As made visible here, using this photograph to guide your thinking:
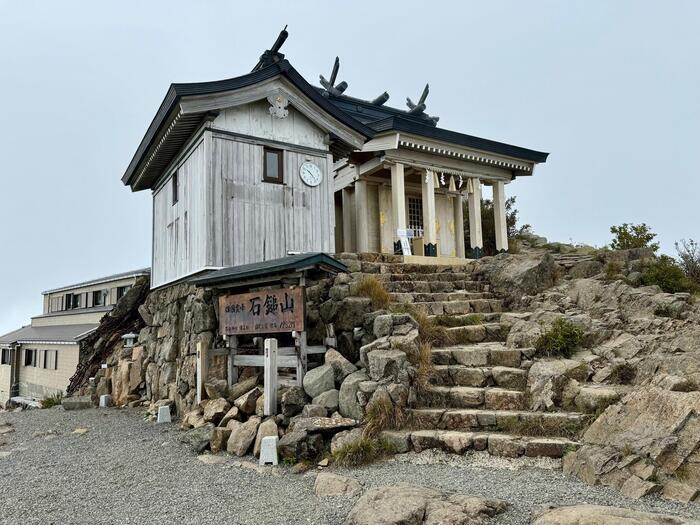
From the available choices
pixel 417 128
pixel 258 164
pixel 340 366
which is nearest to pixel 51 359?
pixel 258 164

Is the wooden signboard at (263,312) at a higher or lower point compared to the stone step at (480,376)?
higher

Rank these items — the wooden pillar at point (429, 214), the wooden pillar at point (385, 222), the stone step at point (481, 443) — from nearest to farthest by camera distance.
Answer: the stone step at point (481, 443)
the wooden pillar at point (429, 214)
the wooden pillar at point (385, 222)

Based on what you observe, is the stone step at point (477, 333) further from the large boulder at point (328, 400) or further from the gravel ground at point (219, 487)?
the gravel ground at point (219, 487)

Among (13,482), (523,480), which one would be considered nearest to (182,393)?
(13,482)

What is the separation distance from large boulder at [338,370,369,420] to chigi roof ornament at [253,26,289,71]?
27.8ft

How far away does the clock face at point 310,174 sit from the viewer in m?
12.2

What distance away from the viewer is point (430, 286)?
10.8 metres

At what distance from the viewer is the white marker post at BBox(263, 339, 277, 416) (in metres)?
7.30

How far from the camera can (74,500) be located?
5.77 m

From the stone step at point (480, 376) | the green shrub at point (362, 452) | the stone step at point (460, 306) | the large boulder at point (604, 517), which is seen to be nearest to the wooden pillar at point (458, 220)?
the stone step at point (460, 306)

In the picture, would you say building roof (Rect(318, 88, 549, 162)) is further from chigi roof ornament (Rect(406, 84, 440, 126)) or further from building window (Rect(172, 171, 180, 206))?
building window (Rect(172, 171, 180, 206))

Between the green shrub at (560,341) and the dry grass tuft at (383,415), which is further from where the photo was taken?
the green shrub at (560,341)

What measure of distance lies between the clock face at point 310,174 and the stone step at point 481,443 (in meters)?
7.47

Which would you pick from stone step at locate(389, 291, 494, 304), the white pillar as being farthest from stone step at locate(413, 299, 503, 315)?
the white pillar
